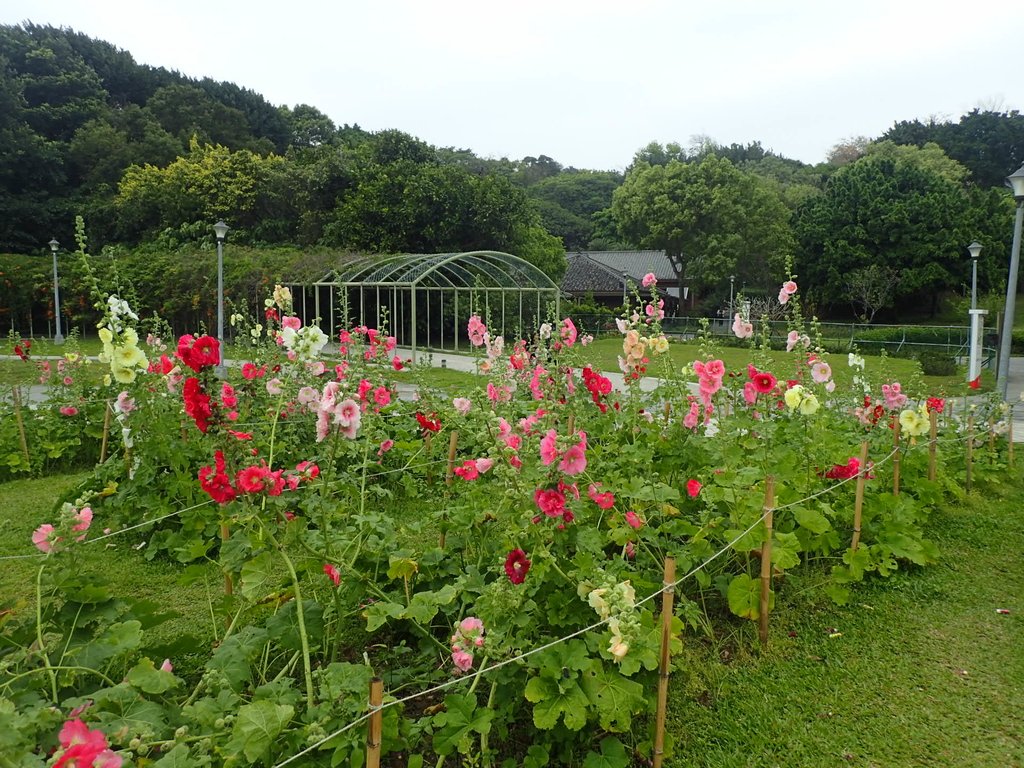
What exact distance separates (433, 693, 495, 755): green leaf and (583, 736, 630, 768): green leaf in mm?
347

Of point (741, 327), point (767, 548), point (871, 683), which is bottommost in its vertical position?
point (871, 683)

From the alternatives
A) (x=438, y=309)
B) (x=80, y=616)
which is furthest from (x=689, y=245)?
(x=80, y=616)

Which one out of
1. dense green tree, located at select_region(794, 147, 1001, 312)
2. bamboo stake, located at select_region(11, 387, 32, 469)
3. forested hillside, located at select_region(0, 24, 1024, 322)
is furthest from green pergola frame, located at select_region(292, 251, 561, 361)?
dense green tree, located at select_region(794, 147, 1001, 312)

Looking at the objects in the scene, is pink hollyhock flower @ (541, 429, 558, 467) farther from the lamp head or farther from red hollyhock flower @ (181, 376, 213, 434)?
the lamp head

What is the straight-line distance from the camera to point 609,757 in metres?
1.86

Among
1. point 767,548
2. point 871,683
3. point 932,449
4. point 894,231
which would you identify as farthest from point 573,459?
point 894,231

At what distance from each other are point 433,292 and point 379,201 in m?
5.13

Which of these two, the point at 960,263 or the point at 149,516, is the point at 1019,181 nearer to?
the point at 149,516

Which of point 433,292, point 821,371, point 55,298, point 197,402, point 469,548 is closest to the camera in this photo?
point 197,402

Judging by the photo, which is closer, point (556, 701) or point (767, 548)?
point (556, 701)

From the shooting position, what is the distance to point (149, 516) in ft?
11.7

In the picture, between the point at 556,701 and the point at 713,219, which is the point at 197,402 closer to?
the point at 556,701

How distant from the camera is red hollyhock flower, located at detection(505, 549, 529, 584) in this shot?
184 cm

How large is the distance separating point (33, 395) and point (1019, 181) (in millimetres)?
10729
